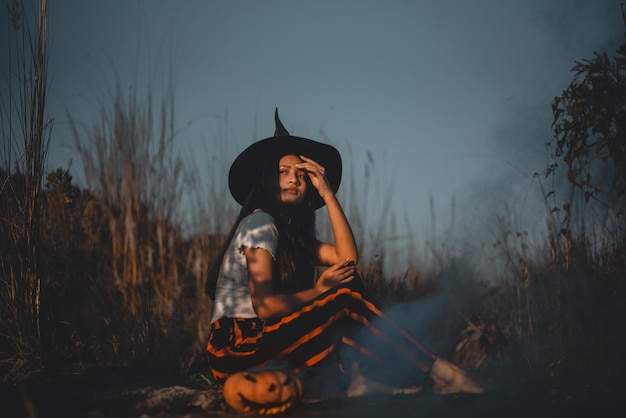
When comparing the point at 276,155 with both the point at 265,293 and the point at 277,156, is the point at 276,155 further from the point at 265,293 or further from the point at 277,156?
the point at 265,293

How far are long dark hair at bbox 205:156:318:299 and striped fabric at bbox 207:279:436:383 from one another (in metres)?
0.19

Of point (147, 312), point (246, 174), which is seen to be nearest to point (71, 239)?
point (147, 312)

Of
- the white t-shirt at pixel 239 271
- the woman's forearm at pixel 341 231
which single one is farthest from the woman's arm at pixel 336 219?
the white t-shirt at pixel 239 271

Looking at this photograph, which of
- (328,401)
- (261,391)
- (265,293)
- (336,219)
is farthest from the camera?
(336,219)

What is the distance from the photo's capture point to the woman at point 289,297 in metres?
2.26

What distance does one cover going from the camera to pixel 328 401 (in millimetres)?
2400

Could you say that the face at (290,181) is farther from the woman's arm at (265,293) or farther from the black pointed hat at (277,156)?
the woman's arm at (265,293)

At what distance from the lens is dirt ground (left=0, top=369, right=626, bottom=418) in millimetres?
2078

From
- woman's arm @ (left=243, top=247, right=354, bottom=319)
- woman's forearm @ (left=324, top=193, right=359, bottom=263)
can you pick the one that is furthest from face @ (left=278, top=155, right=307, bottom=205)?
woman's arm @ (left=243, top=247, right=354, bottom=319)

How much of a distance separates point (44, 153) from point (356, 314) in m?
1.66

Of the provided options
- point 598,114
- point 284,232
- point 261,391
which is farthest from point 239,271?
point 598,114

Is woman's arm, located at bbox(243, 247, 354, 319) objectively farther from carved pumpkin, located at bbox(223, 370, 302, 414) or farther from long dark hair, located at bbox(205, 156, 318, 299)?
carved pumpkin, located at bbox(223, 370, 302, 414)

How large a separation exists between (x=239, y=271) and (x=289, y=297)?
0.29m

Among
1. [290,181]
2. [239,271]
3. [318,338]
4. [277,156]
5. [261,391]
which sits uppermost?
[277,156]
